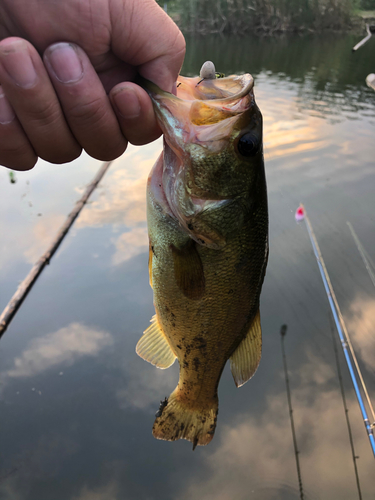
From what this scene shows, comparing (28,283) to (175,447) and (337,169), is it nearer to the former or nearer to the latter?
(175,447)

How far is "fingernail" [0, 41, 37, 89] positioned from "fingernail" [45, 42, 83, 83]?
6 cm

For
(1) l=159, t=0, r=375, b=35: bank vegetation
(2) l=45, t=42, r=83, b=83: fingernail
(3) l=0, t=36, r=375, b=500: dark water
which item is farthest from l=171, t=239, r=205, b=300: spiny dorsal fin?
(1) l=159, t=0, r=375, b=35: bank vegetation

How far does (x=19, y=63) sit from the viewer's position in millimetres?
1029

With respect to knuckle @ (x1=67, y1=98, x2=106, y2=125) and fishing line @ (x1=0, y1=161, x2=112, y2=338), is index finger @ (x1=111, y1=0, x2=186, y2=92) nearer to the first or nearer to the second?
knuckle @ (x1=67, y1=98, x2=106, y2=125)

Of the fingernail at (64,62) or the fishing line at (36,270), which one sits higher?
the fingernail at (64,62)

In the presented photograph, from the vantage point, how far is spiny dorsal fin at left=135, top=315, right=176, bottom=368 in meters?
1.89

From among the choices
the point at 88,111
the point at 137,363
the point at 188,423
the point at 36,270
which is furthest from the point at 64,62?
the point at 36,270

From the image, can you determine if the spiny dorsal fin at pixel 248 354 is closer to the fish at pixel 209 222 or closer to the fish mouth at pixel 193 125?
the fish at pixel 209 222

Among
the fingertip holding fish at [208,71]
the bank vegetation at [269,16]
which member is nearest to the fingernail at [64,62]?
the fingertip holding fish at [208,71]

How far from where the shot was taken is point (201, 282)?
156cm

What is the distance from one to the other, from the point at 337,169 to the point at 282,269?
5.17 m

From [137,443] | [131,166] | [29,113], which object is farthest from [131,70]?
[131,166]

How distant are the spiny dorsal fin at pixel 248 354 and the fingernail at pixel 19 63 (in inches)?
52.7

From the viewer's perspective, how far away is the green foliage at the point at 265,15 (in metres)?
38.8
